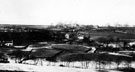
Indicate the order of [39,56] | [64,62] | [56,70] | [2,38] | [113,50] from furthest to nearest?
[2,38], [113,50], [39,56], [64,62], [56,70]

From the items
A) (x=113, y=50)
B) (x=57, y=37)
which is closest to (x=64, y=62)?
(x=113, y=50)

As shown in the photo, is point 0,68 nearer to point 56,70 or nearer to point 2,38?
point 56,70

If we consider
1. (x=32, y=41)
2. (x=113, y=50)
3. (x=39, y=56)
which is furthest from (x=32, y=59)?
(x=32, y=41)

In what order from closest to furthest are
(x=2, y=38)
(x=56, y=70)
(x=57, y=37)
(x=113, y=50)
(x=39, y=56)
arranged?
(x=56, y=70) → (x=39, y=56) → (x=113, y=50) → (x=2, y=38) → (x=57, y=37)

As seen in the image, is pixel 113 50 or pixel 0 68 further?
pixel 113 50

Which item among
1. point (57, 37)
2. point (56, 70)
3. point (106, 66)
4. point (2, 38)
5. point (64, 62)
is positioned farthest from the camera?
point (57, 37)

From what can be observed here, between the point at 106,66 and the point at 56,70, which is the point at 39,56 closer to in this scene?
the point at 56,70

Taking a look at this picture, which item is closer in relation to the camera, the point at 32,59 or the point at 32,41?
the point at 32,59

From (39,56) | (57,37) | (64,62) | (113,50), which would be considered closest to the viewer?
(64,62)
